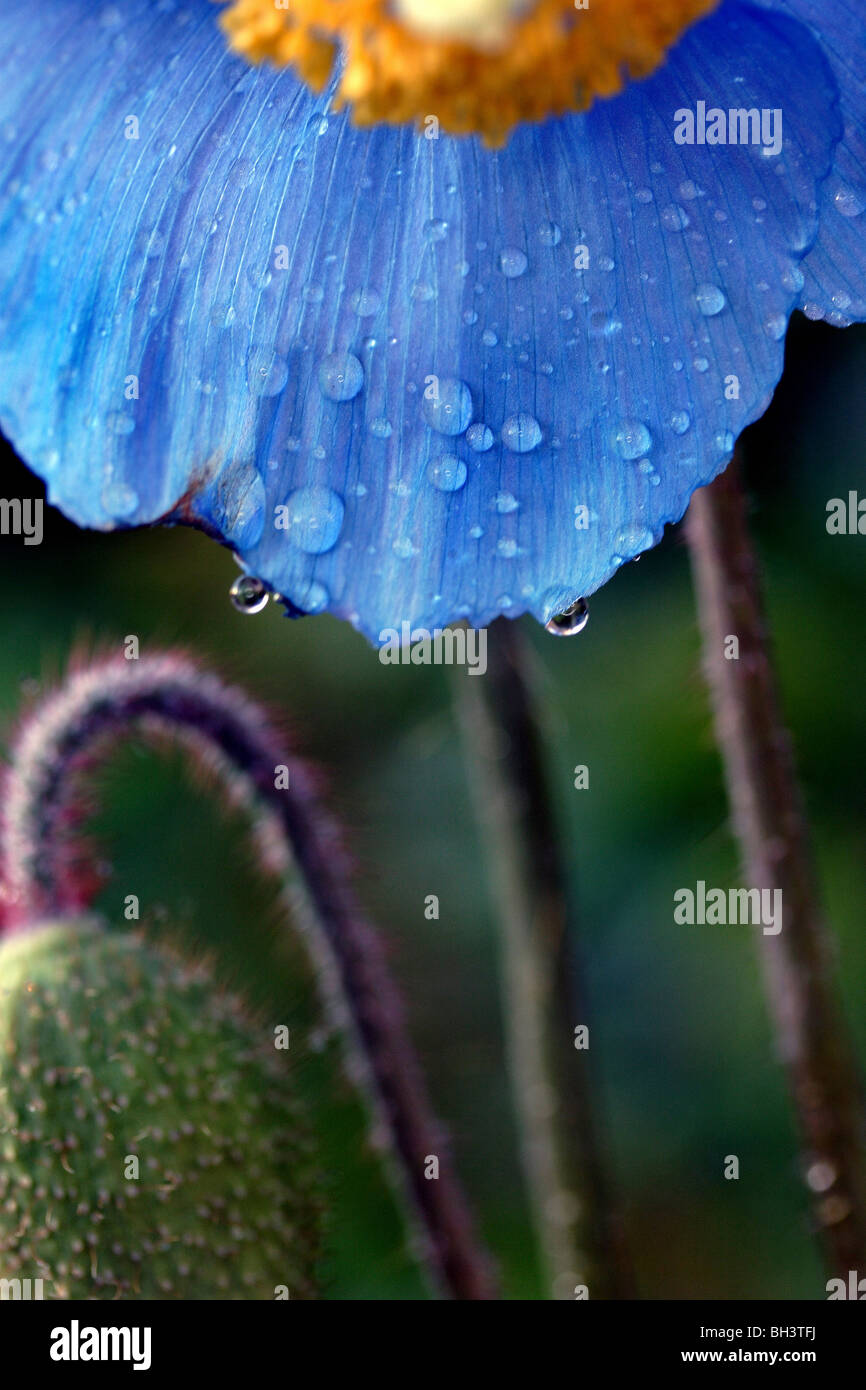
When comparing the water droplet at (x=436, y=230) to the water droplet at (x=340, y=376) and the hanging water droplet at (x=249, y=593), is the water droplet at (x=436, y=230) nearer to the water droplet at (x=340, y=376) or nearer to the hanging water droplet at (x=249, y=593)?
the water droplet at (x=340, y=376)

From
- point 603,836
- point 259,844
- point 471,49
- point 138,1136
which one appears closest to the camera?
point 471,49

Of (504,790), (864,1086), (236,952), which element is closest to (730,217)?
(504,790)

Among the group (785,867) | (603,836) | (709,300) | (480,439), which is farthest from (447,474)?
(603,836)

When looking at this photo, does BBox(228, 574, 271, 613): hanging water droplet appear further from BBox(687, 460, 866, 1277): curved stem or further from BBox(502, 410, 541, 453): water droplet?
BBox(687, 460, 866, 1277): curved stem

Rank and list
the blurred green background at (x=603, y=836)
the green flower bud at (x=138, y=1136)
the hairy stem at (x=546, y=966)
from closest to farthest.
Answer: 1. the green flower bud at (x=138, y=1136)
2. the hairy stem at (x=546, y=966)
3. the blurred green background at (x=603, y=836)

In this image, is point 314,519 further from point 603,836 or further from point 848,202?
point 603,836

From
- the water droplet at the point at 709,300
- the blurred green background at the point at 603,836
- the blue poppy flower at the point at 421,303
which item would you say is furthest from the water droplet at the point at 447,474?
the blurred green background at the point at 603,836
